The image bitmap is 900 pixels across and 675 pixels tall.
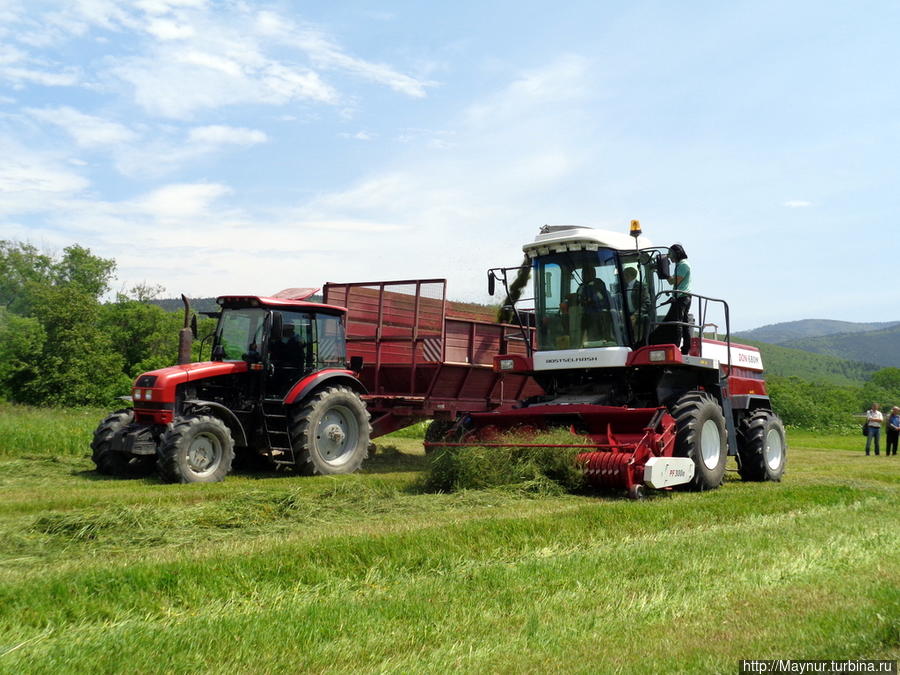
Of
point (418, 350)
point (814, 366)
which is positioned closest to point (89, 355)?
point (418, 350)

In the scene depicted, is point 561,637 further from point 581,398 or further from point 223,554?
point 581,398

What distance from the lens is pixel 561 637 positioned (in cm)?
379

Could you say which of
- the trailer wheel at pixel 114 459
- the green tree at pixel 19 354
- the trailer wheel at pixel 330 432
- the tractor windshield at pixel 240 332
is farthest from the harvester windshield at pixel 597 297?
the green tree at pixel 19 354

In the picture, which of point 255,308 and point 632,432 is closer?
point 632,432

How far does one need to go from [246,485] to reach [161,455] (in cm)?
103

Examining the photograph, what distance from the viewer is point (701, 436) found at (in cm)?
946

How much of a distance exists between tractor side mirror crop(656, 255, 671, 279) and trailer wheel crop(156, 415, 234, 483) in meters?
5.34

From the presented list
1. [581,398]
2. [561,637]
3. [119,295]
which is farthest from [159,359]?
[561,637]

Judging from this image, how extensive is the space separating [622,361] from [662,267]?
4.06ft

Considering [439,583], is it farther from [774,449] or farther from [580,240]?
[774,449]

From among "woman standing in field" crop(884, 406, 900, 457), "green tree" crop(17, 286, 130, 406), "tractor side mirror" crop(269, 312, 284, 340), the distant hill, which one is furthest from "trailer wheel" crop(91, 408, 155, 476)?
the distant hill

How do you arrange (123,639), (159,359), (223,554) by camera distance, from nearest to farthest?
(123,639) → (223,554) → (159,359)

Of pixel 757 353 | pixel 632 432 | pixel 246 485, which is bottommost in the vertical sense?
pixel 246 485

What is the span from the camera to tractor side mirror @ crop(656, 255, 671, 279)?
361 inches
